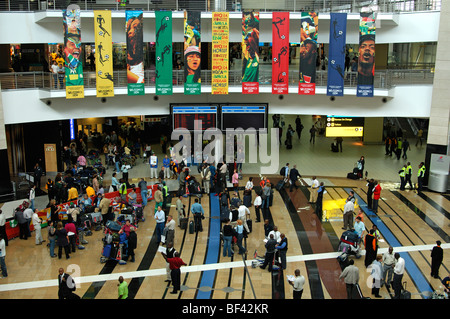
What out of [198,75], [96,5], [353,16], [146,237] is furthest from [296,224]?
[96,5]

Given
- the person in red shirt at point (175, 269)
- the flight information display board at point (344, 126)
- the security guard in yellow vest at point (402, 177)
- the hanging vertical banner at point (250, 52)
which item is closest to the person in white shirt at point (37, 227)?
the person in red shirt at point (175, 269)

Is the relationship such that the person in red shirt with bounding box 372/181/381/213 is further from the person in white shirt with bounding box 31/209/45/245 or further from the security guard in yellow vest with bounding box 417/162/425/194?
the person in white shirt with bounding box 31/209/45/245

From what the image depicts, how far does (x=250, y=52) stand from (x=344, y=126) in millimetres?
10037

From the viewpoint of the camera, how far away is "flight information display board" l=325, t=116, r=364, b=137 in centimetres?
3147

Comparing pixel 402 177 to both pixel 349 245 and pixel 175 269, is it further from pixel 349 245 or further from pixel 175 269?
pixel 175 269

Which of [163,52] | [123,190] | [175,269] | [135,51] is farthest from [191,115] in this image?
[175,269]

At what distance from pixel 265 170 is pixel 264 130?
A: 2.46 m

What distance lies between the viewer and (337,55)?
80.7 feet

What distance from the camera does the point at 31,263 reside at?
1617 centimetres

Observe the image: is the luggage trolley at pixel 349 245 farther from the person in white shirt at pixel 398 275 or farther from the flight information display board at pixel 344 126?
the flight information display board at pixel 344 126

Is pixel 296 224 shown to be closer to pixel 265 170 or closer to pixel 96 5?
pixel 265 170

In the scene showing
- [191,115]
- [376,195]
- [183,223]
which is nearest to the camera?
[183,223]

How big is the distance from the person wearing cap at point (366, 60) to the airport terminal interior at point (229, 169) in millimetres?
897

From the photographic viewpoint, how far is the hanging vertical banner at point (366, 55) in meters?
24.1
